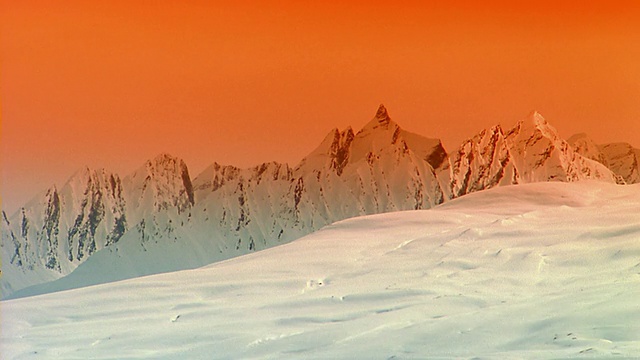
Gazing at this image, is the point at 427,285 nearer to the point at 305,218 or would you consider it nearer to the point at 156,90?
the point at 156,90

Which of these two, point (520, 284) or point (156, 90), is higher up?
point (156, 90)

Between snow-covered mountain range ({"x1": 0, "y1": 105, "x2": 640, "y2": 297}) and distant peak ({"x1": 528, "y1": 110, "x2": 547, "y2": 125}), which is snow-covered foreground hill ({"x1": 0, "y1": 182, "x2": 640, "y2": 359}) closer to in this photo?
distant peak ({"x1": 528, "y1": 110, "x2": 547, "y2": 125})

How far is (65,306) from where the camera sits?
650 centimetres

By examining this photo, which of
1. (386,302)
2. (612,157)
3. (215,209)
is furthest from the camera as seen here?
(215,209)

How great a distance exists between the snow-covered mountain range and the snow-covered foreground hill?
153 ft

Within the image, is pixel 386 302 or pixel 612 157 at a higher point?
pixel 612 157

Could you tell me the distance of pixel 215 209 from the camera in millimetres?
89250

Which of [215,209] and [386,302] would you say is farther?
[215,209]

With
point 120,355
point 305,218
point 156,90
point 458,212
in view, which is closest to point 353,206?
point 305,218

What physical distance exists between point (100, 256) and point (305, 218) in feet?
66.1

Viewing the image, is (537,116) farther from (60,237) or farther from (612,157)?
(60,237)

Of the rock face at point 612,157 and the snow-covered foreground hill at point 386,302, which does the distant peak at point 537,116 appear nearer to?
the rock face at point 612,157

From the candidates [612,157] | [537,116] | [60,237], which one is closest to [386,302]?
[537,116]

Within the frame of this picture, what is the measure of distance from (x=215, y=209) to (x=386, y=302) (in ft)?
276
